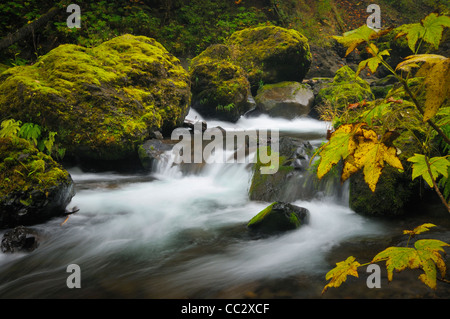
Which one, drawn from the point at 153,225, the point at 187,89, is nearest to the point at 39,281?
the point at 153,225

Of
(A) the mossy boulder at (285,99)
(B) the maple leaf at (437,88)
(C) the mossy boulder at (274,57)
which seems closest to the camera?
(B) the maple leaf at (437,88)

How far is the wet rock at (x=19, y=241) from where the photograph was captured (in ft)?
10.8

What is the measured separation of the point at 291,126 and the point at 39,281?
30.0 feet

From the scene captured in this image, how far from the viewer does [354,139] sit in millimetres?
1153

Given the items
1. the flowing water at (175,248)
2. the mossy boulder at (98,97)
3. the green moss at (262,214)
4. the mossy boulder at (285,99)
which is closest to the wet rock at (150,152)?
the mossy boulder at (98,97)

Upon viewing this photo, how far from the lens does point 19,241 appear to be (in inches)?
132

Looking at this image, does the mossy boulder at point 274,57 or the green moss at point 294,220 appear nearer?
the green moss at point 294,220

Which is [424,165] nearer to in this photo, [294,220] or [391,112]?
[391,112]

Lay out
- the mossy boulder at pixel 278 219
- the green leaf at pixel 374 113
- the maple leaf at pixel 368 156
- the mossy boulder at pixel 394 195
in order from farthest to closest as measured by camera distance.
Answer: the mossy boulder at pixel 394 195, the mossy boulder at pixel 278 219, the green leaf at pixel 374 113, the maple leaf at pixel 368 156

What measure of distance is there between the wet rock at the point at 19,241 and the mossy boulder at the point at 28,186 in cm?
30

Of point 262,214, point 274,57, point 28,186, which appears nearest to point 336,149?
point 262,214

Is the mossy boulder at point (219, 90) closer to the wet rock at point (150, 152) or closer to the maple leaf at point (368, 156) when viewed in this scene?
the wet rock at point (150, 152)

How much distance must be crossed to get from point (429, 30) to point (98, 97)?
20.9 feet

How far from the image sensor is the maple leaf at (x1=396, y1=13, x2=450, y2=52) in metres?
0.93
